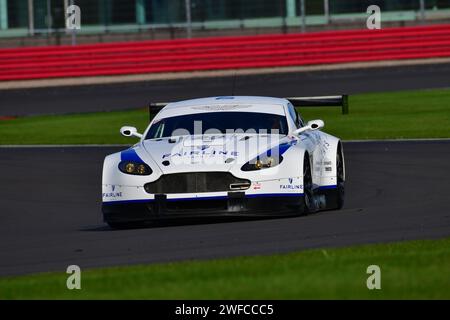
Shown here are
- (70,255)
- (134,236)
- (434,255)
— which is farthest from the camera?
(134,236)

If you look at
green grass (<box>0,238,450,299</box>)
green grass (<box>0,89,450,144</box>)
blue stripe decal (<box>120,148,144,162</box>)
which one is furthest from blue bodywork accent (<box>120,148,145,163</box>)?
green grass (<box>0,89,450,144</box>)

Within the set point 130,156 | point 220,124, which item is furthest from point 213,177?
point 220,124

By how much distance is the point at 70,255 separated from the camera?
1020 centimetres

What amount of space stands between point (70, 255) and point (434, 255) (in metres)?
2.93

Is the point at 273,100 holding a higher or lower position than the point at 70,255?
higher

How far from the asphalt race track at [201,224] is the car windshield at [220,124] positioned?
1031mm

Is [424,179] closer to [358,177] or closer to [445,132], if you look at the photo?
Result: [358,177]

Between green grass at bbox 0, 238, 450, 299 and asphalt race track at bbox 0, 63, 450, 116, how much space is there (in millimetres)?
20787

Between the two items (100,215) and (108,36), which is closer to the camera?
(100,215)

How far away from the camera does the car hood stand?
11.8 metres

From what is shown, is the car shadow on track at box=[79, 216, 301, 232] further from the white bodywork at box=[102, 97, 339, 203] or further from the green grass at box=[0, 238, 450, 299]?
the green grass at box=[0, 238, 450, 299]

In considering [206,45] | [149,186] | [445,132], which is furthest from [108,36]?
[149,186]

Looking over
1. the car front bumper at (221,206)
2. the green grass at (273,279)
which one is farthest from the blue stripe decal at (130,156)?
the green grass at (273,279)

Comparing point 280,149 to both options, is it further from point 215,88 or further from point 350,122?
point 215,88
